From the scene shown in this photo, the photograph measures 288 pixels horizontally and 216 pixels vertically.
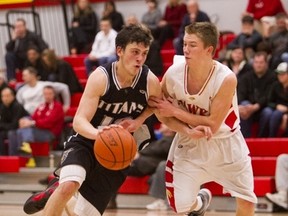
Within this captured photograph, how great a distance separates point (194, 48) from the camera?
5.64 m

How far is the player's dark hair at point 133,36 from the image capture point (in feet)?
18.4

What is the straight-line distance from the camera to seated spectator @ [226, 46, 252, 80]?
10914 millimetres

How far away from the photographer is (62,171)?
5.57 m

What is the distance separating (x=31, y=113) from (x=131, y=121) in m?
7.05

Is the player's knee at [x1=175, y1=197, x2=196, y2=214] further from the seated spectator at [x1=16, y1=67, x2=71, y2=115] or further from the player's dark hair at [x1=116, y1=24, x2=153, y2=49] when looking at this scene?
the seated spectator at [x1=16, y1=67, x2=71, y2=115]

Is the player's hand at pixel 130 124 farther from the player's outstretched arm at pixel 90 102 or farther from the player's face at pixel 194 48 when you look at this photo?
the player's face at pixel 194 48

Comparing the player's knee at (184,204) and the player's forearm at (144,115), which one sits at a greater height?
the player's forearm at (144,115)

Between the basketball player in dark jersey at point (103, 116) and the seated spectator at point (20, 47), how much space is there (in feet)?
28.8

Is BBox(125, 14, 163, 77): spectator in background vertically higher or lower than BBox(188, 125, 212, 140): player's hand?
lower

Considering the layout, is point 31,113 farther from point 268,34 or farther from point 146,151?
point 268,34

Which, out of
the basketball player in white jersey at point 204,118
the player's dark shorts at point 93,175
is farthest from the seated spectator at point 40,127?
the basketball player in white jersey at point 204,118

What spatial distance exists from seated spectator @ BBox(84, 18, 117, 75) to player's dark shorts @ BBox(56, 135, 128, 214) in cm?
735

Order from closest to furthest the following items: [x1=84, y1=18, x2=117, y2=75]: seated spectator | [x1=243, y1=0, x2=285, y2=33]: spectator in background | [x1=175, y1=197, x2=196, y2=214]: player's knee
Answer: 1. [x1=175, y1=197, x2=196, y2=214]: player's knee
2. [x1=243, y1=0, x2=285, y2=33]: spectator in background
3. [x1=84, y1=18, x2=117, y2=75]: seated spectator

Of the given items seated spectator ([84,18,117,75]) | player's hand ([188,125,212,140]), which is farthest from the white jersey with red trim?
seated spectator ([84,18,117,75])
